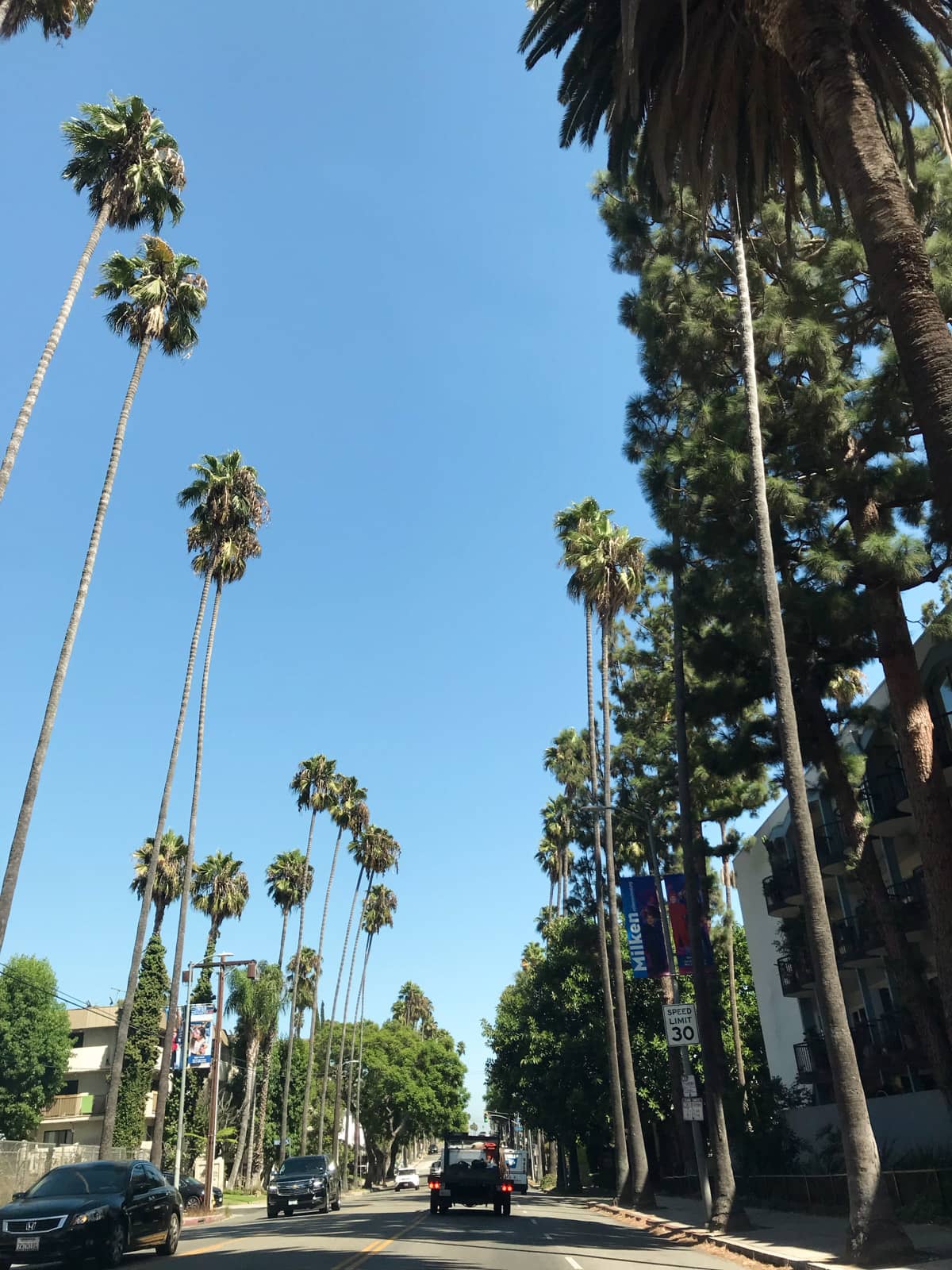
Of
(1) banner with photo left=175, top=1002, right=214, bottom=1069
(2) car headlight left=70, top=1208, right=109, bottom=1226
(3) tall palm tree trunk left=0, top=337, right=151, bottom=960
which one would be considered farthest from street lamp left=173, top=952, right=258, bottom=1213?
(2) car headlight left=70, top=1208, right=109, bottom=1226

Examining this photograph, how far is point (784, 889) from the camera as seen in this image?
34062 millimetres

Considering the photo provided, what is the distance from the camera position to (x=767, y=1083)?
28219 millimetres

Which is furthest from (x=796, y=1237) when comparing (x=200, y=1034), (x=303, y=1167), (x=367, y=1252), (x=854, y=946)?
(x=200, y=1034)

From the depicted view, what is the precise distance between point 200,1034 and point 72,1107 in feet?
66.7

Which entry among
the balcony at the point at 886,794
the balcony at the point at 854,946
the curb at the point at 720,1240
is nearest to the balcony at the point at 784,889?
the balcony at the point at 854,946

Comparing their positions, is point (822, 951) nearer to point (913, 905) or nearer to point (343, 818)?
point (913, 905)

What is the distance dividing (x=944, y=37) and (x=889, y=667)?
1022 cm

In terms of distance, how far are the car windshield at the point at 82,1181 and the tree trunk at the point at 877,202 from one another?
14.4 meters

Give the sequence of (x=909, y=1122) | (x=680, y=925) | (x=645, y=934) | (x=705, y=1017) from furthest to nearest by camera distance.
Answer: (x=645, y=934), (x=680, y=925), (x=909, y=1122), (x=705, y=1017)

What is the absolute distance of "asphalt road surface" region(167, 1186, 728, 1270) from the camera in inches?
517

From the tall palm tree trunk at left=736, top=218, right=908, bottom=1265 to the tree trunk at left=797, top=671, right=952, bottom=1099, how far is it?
3.11 m

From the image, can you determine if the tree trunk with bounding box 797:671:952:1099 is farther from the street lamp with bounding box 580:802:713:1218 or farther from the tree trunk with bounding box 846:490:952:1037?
the street lamp with bounding box 580:802:713:1218

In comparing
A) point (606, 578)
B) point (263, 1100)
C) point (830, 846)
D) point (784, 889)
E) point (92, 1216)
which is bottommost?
point (92, 1216)

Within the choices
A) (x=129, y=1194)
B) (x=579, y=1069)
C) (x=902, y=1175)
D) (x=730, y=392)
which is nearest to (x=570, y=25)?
(x=730, y=392)
